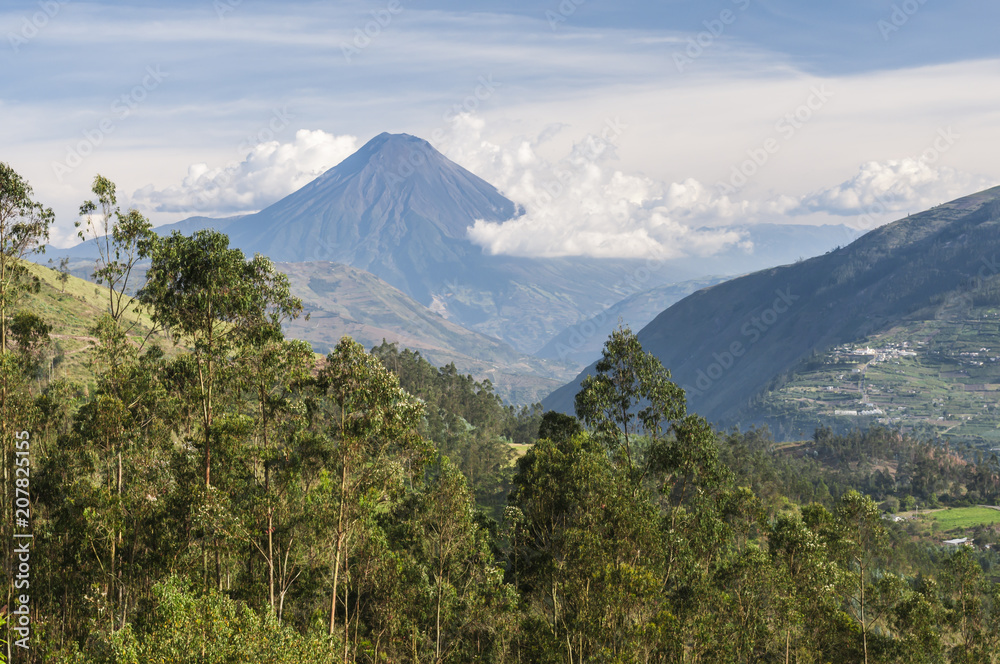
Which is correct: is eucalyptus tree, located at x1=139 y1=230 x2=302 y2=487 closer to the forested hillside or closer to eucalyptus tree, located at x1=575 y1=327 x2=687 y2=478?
the forested hillside

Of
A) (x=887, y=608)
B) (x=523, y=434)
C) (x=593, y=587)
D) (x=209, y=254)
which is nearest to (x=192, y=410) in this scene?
(x=209, y=254)

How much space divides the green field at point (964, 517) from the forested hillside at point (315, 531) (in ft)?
514

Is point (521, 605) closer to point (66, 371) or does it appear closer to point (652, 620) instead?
point (652, 620)

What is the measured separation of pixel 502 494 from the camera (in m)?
107

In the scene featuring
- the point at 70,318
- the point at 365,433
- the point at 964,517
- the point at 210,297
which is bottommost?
the point at 964,517

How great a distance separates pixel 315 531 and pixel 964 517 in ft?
668

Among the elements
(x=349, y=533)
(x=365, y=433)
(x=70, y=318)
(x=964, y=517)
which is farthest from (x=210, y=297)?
(x=964, y=517)

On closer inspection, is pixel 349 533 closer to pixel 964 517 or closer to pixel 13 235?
pixel 13 235

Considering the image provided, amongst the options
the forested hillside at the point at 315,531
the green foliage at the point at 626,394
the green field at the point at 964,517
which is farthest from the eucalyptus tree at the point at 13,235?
the green field at the point at 964,517

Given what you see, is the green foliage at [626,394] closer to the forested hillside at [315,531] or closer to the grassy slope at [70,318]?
the forested hillside at [315,531]

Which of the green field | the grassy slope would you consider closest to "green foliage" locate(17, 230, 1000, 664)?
the grassy slope

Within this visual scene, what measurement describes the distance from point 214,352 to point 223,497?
20.3ft

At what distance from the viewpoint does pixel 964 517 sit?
184 m

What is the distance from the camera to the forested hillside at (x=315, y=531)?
28.6 meters
